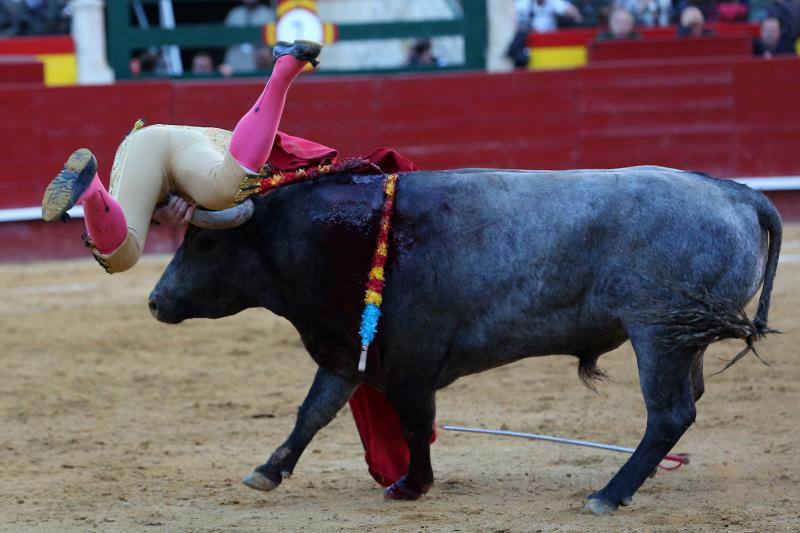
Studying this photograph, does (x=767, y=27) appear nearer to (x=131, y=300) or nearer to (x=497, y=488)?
(x=131, y=300)

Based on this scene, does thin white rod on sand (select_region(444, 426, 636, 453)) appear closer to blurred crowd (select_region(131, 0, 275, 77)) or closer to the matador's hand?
the matador's hand

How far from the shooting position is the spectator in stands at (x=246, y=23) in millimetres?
11219

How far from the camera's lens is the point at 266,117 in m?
3.78

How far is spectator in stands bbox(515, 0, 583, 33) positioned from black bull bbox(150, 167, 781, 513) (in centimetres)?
750

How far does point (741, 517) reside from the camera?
3670 mm

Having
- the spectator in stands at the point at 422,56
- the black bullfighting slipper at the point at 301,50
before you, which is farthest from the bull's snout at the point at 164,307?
the spectator in stands at the point at 422,56

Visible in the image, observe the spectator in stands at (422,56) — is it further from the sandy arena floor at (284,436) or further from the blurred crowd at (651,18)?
the sandy arena floor at (284,436)

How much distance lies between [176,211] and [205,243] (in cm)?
18

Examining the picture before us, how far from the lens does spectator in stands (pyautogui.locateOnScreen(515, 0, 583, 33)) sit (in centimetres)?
1123

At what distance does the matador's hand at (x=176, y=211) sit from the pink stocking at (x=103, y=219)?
19cm

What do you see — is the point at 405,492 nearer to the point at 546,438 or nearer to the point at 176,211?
the point at 546,438

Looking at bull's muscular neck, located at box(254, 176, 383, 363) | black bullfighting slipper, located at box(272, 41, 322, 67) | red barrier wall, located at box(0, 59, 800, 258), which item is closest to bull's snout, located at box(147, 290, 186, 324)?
bull's muscular neck, located at box(254, 176, 383, 363)

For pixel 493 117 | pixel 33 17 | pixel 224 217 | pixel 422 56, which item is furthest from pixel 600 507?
pixel 33 17

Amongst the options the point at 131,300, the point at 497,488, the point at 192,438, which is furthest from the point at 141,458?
the point at 131,300
